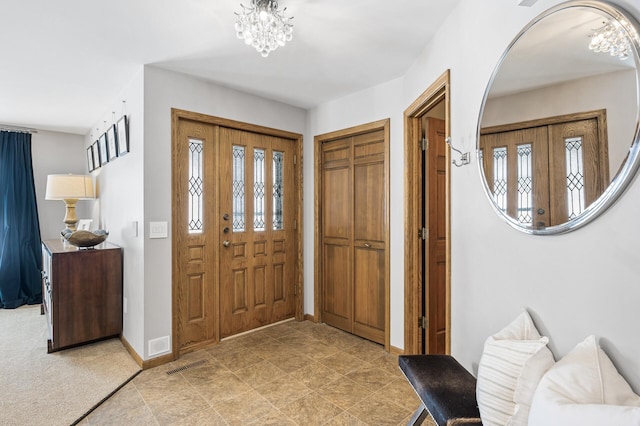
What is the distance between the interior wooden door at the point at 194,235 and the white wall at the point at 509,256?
199cm

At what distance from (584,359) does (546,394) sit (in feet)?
0.49

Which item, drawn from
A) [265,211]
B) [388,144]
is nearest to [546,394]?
[388,144]

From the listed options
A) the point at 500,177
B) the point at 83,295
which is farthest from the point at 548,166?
the point at 83,295

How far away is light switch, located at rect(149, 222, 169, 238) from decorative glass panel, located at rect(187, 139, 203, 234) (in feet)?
0.82

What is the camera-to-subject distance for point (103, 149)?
147 inches

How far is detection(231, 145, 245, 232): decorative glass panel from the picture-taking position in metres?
3.30

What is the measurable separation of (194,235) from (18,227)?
10.8 feet

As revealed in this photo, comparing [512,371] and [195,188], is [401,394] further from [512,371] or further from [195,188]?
[195,188]

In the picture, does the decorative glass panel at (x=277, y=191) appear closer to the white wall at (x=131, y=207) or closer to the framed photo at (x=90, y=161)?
the white wall at (x=131, y=207)

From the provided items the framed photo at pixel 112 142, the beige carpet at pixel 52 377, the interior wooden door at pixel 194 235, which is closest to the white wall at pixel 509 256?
the interior wooden door at pixel 194 235

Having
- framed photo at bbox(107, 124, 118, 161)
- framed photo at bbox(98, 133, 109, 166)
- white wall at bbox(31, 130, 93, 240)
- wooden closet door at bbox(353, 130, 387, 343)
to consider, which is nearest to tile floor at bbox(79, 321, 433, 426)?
wooden closet door at bbox(353, 130, 387, 343)

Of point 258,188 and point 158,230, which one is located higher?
point 258,188

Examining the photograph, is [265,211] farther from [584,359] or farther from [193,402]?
[584,359]

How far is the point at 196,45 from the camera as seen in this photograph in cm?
234
